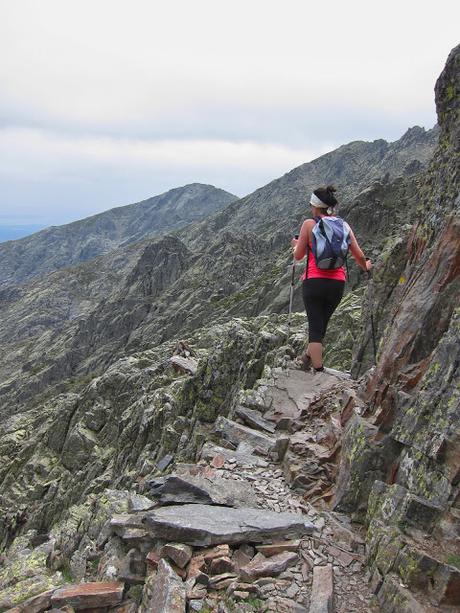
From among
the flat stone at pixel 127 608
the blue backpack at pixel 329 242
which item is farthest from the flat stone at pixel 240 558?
the blue backpack at pixel 329 242

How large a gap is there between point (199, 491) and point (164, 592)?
8.83 feet

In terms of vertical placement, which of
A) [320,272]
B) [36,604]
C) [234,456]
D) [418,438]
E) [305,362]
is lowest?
[36,604]

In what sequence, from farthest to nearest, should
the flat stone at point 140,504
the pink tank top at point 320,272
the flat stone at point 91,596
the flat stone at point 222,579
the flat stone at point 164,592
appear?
1. the pink tank top at point 320,272
2. the flat stone at point 140,504
3. the flat stone at point 91,596
4. the flat stone at point 222,579
5. the flat stone at point 164,592

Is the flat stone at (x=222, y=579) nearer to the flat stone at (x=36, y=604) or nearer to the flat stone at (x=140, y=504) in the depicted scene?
Answer: the flat stone at (x=140, y=504)

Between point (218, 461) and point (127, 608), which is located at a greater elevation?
point (218, 461)

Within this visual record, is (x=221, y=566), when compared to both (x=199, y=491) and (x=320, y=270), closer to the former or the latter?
(x=199, y=491)

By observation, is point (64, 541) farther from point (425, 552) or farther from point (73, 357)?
point (73, 357)

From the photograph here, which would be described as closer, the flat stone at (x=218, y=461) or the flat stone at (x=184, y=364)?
the flat stone at (x=218, y=461)

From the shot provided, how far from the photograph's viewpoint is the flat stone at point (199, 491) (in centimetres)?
970

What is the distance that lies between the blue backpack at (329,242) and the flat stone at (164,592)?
7.23 metres

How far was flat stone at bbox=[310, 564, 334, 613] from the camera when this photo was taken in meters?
6.71

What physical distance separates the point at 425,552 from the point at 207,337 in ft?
159

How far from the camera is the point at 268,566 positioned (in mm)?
7551

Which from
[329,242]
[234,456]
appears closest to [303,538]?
[234,456]
